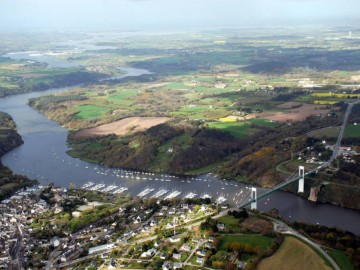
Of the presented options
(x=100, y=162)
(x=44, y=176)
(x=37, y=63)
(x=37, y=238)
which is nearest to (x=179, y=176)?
(x=100, y=162)

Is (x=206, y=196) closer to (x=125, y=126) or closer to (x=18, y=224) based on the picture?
(x=18, y=224)

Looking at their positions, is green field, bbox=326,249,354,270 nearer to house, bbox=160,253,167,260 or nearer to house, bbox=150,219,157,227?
house, bbox=160,253,167,260

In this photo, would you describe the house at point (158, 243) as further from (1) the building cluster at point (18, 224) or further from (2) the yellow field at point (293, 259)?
(1) the building cluster at point (18, 224)

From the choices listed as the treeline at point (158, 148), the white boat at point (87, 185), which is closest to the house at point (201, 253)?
the white boat at point (87, 185)

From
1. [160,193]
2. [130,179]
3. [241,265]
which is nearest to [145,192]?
[160,193]

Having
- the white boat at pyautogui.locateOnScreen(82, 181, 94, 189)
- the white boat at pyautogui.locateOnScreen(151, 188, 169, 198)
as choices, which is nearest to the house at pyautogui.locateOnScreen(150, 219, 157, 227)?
the white boat at pyautogui.locateOnScreen(151, 188, 169, 198)

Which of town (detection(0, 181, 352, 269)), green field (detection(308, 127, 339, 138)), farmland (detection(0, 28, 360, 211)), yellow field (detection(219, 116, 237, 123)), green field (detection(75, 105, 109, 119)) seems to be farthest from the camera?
green field (detection(75, 105, 109, 119))

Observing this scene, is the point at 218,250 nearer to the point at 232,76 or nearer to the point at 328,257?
the point at 328,257
